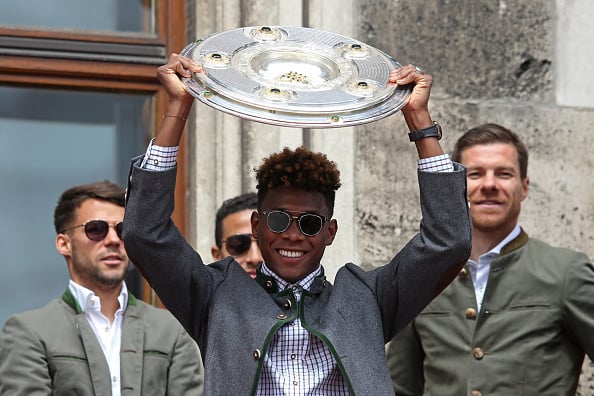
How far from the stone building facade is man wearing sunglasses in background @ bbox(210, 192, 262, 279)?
0.27m

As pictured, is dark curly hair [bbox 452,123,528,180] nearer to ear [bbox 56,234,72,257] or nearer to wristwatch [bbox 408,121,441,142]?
wristwatch [bbox 408,121,441,142]

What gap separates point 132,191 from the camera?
12.5 ft

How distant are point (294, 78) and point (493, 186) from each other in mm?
1250

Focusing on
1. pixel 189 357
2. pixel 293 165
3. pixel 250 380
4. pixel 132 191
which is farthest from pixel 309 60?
pixel 189 357

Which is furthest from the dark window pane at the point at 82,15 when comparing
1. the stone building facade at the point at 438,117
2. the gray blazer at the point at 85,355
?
the gray blazer at the point at 85,355

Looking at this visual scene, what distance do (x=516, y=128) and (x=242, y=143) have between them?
109 cm

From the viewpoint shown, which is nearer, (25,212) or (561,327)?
(561,327)

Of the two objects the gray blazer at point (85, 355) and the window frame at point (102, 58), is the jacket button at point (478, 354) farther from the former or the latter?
the window frame at point (102, 58)

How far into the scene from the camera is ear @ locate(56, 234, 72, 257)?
5.14 metres

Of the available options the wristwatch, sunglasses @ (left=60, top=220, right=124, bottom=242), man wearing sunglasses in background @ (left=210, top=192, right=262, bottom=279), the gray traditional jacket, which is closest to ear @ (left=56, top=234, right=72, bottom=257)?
sunglasses @ (left=60, top=220, right=124, bottom=242)

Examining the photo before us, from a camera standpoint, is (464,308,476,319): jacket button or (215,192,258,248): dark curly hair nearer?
(464,308,476,319): jacket button

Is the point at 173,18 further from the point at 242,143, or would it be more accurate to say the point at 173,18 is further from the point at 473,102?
the point at 473,102

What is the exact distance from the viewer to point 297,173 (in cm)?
397

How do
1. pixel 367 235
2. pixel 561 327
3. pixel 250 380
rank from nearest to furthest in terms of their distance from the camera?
pixel 250 380 → pixel 561 327 → pixel 367 235
